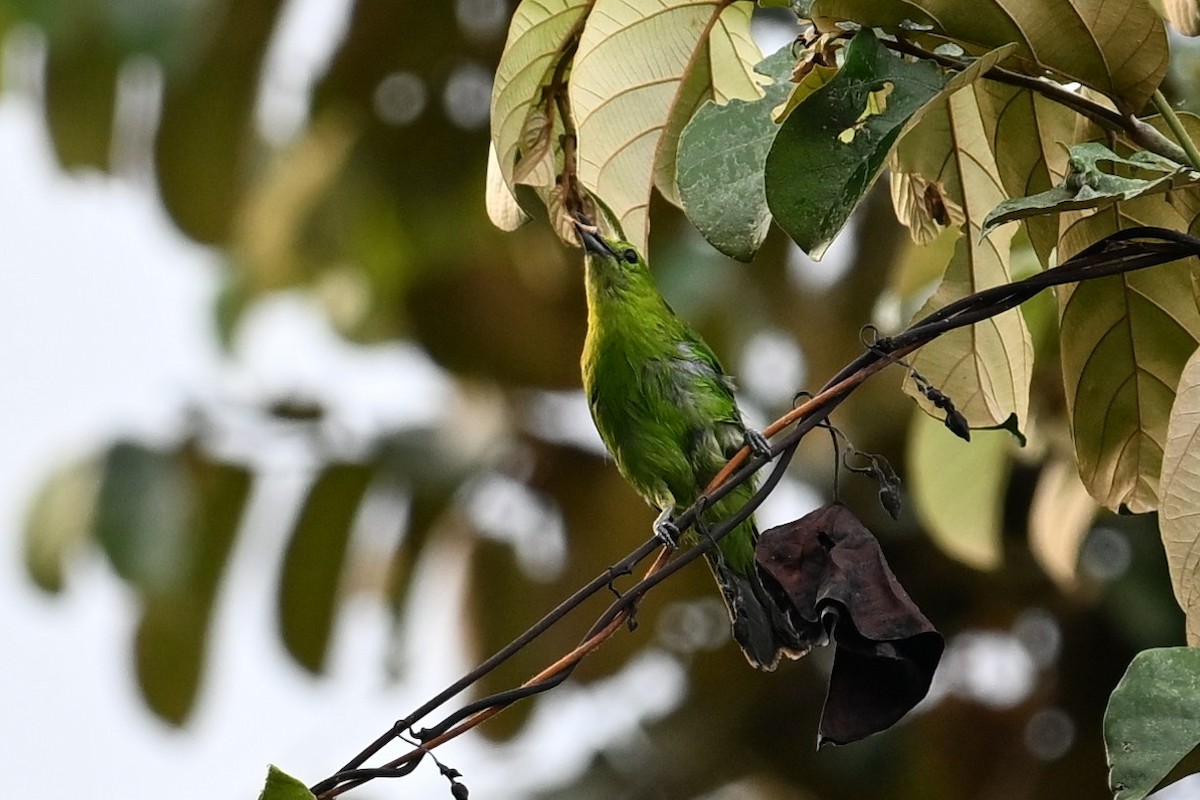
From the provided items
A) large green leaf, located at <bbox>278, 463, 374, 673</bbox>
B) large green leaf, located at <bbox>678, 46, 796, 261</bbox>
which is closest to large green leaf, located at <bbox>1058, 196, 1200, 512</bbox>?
large green leaf, located at <bbox>678, 46, 796, 261</bbox>

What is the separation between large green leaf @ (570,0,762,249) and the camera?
1.75 meters

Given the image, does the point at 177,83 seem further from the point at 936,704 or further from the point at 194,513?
the point at 936,704

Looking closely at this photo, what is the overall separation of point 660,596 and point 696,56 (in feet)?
7.85

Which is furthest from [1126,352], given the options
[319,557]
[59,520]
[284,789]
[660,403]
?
[59,520]

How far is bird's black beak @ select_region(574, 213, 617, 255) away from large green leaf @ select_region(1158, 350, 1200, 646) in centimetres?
83

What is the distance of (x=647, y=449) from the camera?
287cm

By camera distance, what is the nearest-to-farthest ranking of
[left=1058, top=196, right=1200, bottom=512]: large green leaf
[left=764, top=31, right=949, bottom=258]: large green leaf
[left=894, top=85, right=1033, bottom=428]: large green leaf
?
[left=764, top=31, right=949, bottom=258]: large green leaf, [left=1058, top=196, right=1200, bottom=512]: large green leaf, [left=894, top=85, right=1033, bottom=428]: large green leaf

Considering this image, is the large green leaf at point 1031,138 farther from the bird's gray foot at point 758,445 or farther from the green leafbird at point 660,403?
the green leafbird at point 660,403

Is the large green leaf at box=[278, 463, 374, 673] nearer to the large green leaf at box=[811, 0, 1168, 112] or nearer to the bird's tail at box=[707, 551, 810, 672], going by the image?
the bird's tail at box=[707, 551, 810, 672]

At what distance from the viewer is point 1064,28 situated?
157cm

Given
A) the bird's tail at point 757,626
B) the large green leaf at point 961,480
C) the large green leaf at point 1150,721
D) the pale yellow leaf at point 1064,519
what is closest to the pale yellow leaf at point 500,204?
the bird's tail at point 757,626

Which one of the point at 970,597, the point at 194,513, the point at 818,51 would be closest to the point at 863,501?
the point at 970,597

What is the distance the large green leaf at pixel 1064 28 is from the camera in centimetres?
154

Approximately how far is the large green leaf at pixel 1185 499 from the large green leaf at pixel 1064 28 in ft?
0.98
